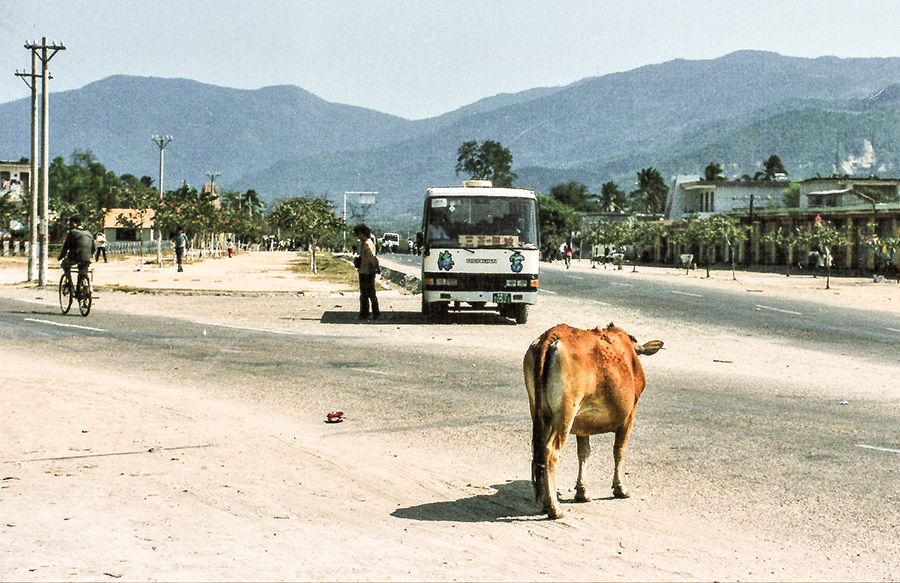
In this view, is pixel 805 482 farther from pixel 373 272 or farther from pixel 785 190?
pixel 785 190

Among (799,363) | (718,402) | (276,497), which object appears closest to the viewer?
(276,497)

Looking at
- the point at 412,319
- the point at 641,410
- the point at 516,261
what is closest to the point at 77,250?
the point at 412,319

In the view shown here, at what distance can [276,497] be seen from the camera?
7.04 metres

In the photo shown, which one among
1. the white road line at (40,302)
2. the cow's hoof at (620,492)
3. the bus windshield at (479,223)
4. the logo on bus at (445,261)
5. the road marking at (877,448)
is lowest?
the road marking at (877,448)

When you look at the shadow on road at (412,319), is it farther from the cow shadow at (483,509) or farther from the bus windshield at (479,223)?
the cow shadow at (483,509)

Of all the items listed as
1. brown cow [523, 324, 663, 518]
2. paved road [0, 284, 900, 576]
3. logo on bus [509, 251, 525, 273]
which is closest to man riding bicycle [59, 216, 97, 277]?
paved road [0, 284, 900, 576]

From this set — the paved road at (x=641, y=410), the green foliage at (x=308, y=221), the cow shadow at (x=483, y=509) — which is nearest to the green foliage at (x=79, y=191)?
the green foliage at (x=308, y=221)

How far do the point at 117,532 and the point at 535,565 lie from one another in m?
2.54

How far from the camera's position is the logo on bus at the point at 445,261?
2214 cm

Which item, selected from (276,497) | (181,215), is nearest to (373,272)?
(276,497)

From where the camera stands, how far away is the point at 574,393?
6184mm

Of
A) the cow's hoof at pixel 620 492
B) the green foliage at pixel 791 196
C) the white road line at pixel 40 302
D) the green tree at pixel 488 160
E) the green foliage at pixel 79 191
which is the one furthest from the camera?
the green tree at pixel 488 160

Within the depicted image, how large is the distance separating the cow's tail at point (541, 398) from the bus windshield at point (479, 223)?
16.0m

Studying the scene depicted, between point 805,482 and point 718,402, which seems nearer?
point 805,482
